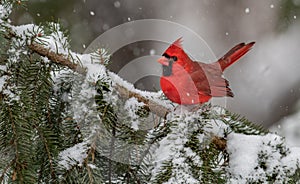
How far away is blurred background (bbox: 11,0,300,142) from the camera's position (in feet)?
14.8

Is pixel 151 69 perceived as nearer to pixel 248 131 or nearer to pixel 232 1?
pixel 232 1

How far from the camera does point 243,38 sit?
4930 mm

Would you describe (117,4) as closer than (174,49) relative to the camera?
No

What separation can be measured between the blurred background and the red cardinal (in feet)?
7.17

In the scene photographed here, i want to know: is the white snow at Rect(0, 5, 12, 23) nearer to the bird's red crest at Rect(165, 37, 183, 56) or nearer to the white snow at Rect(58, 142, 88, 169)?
the white snow at Rect(58, 142, 88, 169)

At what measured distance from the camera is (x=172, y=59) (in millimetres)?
1875

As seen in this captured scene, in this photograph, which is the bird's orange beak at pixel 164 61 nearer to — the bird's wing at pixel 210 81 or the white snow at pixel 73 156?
the bird's wing at pixel 210 81

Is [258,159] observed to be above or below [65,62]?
below

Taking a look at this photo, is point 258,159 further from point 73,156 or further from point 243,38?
point 243,38

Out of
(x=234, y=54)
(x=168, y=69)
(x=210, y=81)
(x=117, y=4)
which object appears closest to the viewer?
(x=168, y=69)

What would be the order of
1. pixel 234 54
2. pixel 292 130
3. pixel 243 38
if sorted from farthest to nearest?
pixel 243 38 < pixel 292 130 < pixel 234 54

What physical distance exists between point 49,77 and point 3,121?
21 centimetres

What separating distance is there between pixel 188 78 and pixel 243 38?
10.6ft

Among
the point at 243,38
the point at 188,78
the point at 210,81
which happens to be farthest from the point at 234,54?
the point at 243,38
